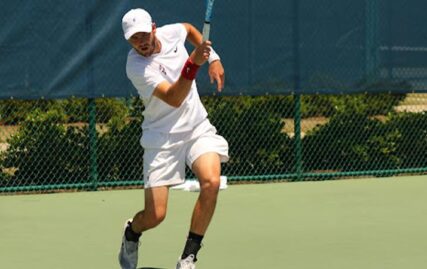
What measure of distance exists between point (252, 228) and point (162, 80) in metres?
2.20

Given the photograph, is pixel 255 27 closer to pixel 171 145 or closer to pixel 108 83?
pixel 108 83

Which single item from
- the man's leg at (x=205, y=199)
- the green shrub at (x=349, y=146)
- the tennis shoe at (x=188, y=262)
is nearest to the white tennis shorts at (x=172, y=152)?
the man's leg at (x=205, y=199)

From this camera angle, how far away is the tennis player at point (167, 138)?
6.11 metres

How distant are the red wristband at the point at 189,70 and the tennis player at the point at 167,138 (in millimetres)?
168

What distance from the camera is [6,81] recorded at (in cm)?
984

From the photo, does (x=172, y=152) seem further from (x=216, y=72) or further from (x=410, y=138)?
(x=410, y=138)

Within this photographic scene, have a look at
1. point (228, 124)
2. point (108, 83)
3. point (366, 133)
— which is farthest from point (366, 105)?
point (108, 83)

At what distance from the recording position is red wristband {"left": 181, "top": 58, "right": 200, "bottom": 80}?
5801 millimetres

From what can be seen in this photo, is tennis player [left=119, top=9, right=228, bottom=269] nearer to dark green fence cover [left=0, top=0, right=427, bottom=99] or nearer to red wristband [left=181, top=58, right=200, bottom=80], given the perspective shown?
red wristband [left=181, top=58, right=200, bottom=80]

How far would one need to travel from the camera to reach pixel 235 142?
35.4 ft

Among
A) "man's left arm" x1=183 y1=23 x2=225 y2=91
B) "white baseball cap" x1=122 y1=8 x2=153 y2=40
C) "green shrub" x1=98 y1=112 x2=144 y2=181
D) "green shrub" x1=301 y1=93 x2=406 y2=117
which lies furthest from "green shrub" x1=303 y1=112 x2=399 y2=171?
"white baseball cap" x1=122 y1=8 x2=153 y2=40

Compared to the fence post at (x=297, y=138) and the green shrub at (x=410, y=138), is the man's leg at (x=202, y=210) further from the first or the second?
the green shrub at (x=410, y=138)

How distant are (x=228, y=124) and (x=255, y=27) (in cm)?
99

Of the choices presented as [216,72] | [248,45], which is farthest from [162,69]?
[248,45]
